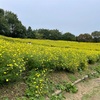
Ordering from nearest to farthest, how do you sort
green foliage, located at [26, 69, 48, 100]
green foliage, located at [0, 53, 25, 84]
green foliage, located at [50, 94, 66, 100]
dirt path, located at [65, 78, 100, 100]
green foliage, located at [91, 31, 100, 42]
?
green foliage, located at [0, 53, 25, 84], green foliage, located at [26, 69, 48, 100], green foliage, located at [50, 94, 66, 100], dirt path, located at [65, 78, 100, 100], green foliage, located at [91, 31, 100, 42]

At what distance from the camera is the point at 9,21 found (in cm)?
5031

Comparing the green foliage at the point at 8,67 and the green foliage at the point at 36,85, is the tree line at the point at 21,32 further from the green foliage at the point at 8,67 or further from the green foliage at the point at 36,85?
the green foliage at the point at 8,67

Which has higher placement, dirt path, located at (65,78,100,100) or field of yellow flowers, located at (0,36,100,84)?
field of yellow flowers, located at (0,36,100,84)

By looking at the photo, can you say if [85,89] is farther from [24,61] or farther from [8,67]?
[8,67]

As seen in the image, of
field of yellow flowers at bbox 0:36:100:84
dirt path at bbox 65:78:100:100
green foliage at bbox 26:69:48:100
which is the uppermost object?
field of yellow flowers at bbox 0:36:100:84

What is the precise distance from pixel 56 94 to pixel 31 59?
114cm

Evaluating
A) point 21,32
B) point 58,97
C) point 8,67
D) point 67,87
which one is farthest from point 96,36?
point 8,67

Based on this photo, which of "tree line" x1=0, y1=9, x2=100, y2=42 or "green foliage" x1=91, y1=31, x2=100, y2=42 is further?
"green foliage" x1=91, y1=31, x2=100, y2=42

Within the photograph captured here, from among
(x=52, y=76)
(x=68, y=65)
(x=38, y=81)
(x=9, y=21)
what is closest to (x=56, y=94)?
(x=38, y=81)

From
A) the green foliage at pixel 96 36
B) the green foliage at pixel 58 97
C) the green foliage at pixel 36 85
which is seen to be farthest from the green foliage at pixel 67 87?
the green foliage at pixel 96 36

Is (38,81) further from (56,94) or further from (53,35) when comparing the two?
(53,35)

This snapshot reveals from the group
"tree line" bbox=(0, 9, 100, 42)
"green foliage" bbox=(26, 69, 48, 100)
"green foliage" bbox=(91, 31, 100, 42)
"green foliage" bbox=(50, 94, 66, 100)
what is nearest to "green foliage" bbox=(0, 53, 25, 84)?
"green foliage" bbox=(26, 69, 48, 100)

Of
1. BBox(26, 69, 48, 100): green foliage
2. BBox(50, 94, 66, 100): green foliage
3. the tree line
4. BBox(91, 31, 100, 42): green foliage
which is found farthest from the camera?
BBox(91, 31, 100, 42): green foliage

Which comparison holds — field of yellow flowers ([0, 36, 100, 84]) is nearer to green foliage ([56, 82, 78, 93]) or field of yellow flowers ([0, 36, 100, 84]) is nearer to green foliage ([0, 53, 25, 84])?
green foliage ([0, 53, 25, 84])
